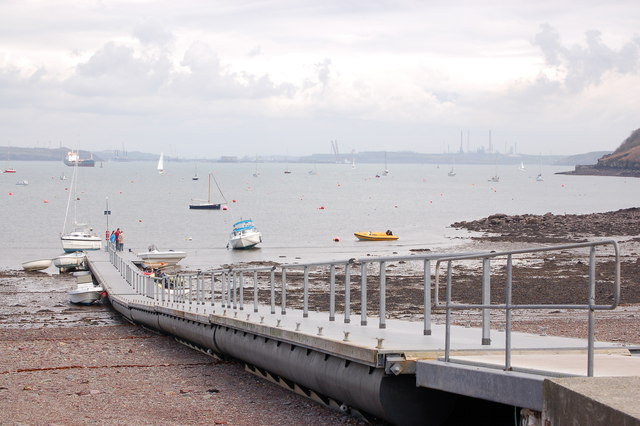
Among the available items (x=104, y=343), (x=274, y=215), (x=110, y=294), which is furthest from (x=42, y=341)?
(x=274, y=215)

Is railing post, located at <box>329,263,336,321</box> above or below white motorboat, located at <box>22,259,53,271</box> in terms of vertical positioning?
above

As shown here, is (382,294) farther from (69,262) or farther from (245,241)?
(245,241)

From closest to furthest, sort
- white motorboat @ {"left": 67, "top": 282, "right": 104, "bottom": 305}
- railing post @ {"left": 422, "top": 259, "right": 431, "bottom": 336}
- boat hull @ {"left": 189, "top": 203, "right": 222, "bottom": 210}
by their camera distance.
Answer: railing post @ {"left": 422, "top": 259, "right": 431, "bottom": 336} → white motorboat @ {"left": 67, "top": 282, "right": 104, "bottom": 305} → boat hull @ {"left": 189, "top": 203, "right": 222, "bottom": 210}

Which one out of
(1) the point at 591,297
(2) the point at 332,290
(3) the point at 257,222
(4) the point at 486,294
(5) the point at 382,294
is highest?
(1) the point at 591,297

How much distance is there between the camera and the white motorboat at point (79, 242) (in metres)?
60.6

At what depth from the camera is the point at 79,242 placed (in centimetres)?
6106

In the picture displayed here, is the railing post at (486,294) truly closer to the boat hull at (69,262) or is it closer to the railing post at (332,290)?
the railing post at (332,290)

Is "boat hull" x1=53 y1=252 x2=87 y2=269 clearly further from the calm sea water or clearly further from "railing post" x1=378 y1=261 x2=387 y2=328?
"railing post" x1=378 y1=261 x2=387 y2=328

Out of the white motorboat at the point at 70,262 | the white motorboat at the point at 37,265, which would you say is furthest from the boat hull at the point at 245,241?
the white motorboat at the point at 37,265

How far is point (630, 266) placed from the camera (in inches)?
1629

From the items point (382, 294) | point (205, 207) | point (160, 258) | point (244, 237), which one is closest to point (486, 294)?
point (382, 294)

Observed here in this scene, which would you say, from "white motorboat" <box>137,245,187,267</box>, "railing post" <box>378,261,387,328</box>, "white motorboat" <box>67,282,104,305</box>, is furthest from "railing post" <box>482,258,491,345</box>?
"white motorboat" <box>137,245,187,267</box>

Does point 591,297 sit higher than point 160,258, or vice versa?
point 591,297

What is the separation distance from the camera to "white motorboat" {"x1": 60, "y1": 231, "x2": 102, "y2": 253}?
2387 inches
